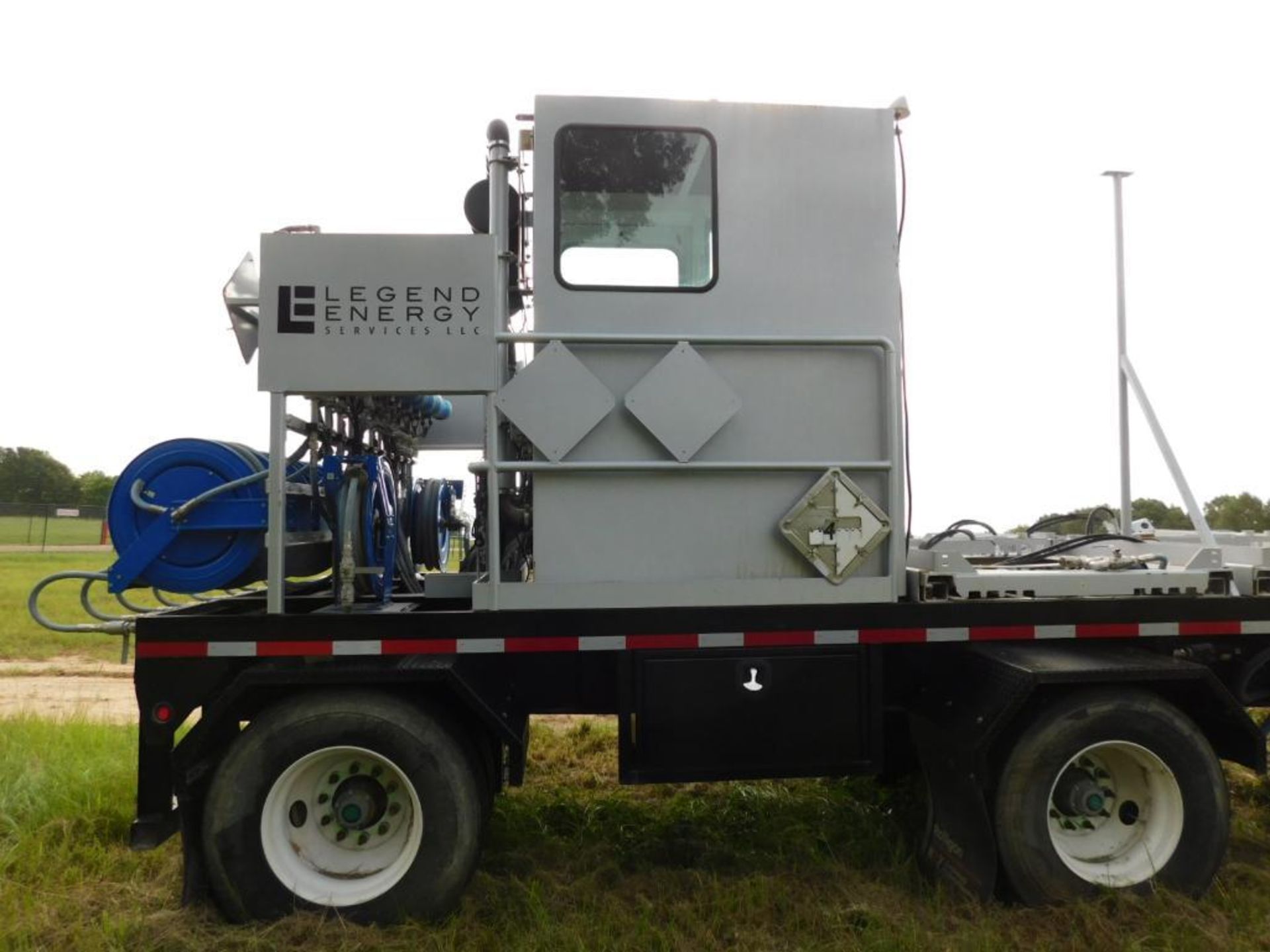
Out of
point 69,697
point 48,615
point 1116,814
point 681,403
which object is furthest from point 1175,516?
point 48,615

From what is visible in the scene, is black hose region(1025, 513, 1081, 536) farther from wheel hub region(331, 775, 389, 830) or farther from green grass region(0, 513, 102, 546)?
green grass region(0, 513, 102, 546)

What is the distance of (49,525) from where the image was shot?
29.4 m

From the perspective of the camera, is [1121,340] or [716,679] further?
[1121,340]

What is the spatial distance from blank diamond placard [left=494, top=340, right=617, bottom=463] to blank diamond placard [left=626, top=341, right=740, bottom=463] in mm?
152

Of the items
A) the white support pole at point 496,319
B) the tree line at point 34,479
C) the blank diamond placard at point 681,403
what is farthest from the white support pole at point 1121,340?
the tree line at point 34,479

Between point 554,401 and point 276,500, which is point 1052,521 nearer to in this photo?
point 554,401

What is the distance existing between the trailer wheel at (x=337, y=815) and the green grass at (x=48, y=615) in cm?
489

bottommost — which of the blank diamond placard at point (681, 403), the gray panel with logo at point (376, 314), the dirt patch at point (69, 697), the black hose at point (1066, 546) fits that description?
the dirt patch at point (69, 697)

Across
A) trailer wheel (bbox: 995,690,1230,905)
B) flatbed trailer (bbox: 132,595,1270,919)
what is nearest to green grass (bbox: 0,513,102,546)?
flatbed trailer (bbox: 132,595,1270,919)

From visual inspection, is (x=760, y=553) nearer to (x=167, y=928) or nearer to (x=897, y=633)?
(x=897, y=633)

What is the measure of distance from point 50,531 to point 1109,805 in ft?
115

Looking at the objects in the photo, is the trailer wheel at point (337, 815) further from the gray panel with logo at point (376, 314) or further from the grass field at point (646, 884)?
the gray panel with logo at point (376, 314)

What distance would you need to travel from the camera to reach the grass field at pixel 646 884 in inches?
116

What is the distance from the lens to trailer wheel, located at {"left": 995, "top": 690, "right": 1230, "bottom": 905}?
321cm
